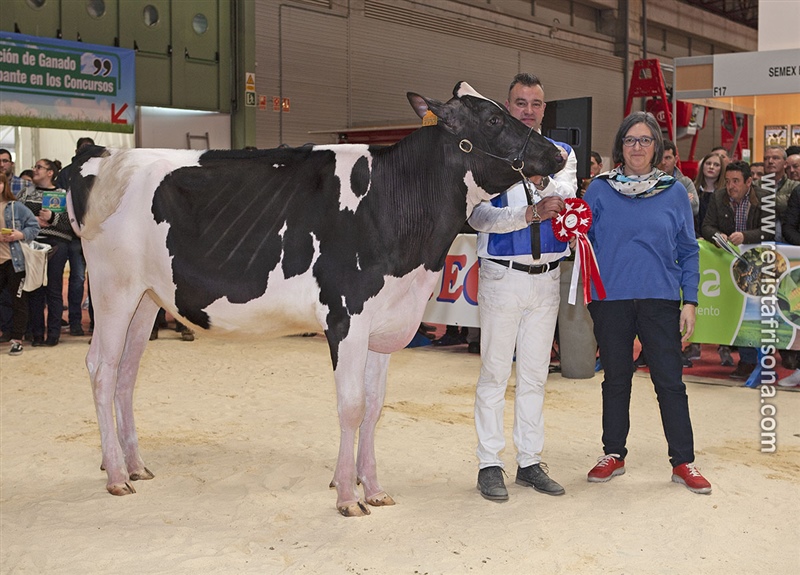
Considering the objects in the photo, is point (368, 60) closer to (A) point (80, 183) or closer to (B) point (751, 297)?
(B) point (751, 297)

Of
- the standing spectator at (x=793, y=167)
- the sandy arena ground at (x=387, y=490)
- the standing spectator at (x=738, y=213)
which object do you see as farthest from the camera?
the standing spectator at (x=793, y=167)

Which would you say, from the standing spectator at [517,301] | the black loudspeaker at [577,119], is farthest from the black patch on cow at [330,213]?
the black loudspeaker at [577,119]

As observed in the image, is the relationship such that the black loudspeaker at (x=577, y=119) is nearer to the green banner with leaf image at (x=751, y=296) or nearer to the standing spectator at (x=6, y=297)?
the green banner with leaf image at (x=751, y=296)

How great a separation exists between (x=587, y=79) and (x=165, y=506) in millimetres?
23589

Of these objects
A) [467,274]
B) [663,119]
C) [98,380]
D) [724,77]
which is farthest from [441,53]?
[98,380]

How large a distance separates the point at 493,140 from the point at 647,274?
1.22 meters

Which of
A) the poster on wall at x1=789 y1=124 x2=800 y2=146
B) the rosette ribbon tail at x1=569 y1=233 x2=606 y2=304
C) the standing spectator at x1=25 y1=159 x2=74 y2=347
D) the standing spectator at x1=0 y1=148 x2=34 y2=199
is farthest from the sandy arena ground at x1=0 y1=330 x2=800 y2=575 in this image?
the poster on wall at x1=789 y1=124 x2=800 y2=146

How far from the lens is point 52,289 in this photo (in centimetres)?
1025

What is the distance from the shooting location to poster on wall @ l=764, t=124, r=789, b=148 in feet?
42.6

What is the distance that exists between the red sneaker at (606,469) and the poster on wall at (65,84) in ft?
38.7

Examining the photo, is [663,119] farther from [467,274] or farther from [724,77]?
[467,274]

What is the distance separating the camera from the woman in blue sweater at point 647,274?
4883mm

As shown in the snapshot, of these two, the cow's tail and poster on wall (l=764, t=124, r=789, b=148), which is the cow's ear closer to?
the cow's tail

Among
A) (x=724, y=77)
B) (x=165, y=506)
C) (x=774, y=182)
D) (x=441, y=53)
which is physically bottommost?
(x=165, y=506)
